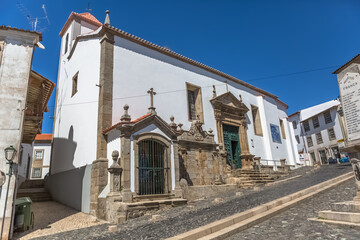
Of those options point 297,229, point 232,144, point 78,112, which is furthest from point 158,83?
point 297,229

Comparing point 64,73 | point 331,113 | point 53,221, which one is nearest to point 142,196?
point 53,221

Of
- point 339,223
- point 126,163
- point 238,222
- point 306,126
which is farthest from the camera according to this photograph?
point 306,126

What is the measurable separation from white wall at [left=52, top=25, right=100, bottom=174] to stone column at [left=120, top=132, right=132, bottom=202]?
231 cm

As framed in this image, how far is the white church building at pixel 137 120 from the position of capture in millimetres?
9438

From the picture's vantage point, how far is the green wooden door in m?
16.0

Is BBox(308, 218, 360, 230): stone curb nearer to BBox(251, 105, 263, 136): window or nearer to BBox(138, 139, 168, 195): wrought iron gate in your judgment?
BBox(138, 139, 168, 195): wrought iron gate

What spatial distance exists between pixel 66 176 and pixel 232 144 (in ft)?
36.2

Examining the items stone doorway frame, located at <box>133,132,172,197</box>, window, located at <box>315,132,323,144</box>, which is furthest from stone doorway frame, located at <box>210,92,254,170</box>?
window, located at <box>315,132,323,144</box>

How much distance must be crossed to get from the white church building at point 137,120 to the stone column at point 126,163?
0.11 ft

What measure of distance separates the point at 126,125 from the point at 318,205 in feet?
21.9

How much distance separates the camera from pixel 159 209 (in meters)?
8.69

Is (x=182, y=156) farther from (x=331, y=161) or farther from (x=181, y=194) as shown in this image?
(x=331, y=161)

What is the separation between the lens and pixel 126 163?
342 inches

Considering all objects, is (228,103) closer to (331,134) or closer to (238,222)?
(238,222)
